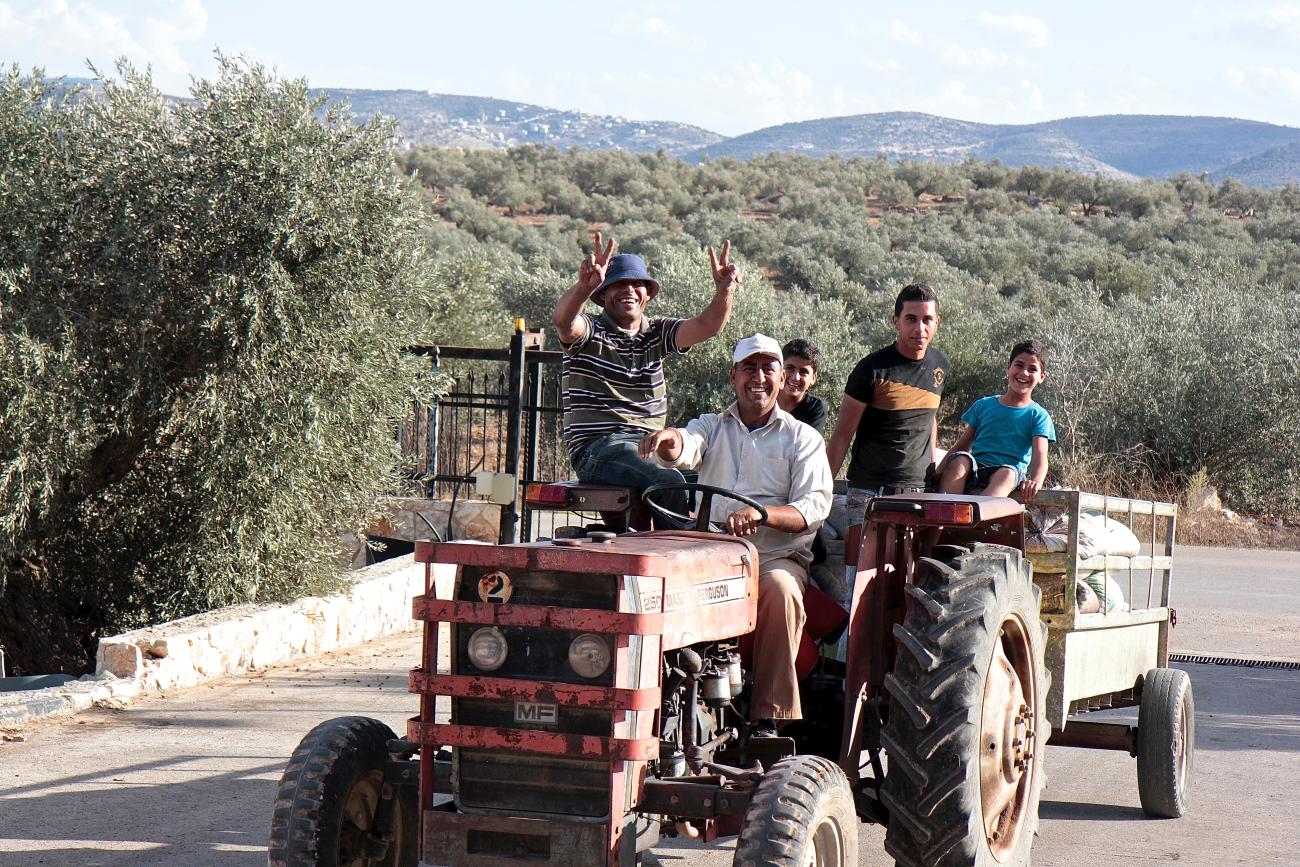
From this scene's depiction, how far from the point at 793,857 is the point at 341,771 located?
4.91 feet

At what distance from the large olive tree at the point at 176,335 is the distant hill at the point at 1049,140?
432ft

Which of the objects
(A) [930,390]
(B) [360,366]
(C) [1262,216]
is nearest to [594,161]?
(C) [1262,216]

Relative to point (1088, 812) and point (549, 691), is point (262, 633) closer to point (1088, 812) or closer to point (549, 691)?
point (1088, 812)

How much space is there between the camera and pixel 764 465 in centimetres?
521

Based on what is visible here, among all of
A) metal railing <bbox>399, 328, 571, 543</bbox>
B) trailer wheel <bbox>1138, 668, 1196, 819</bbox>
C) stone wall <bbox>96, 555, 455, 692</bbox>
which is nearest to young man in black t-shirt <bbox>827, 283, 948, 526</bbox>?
trailer wheel <bbox>1138, 668, 1196, 819</bbox>

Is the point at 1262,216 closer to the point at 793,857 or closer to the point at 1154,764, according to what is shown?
the point at 1154,764

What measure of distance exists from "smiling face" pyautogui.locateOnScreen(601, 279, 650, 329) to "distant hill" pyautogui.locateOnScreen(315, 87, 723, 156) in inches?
5932

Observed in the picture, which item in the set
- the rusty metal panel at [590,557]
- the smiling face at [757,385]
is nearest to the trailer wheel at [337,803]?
the rusty metal panel at [590,557]

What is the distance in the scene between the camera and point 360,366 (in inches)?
415

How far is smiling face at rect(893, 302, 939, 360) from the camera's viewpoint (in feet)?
22.3

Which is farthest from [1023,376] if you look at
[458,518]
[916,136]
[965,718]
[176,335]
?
[916,136]

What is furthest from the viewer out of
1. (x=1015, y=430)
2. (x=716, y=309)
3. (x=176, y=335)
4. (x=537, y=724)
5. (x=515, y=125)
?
(x=515, y=125)

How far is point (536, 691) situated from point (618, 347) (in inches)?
114

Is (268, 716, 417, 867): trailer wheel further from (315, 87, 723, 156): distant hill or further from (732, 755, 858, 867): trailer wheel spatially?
(315, 87, 723, 156): distant hill
